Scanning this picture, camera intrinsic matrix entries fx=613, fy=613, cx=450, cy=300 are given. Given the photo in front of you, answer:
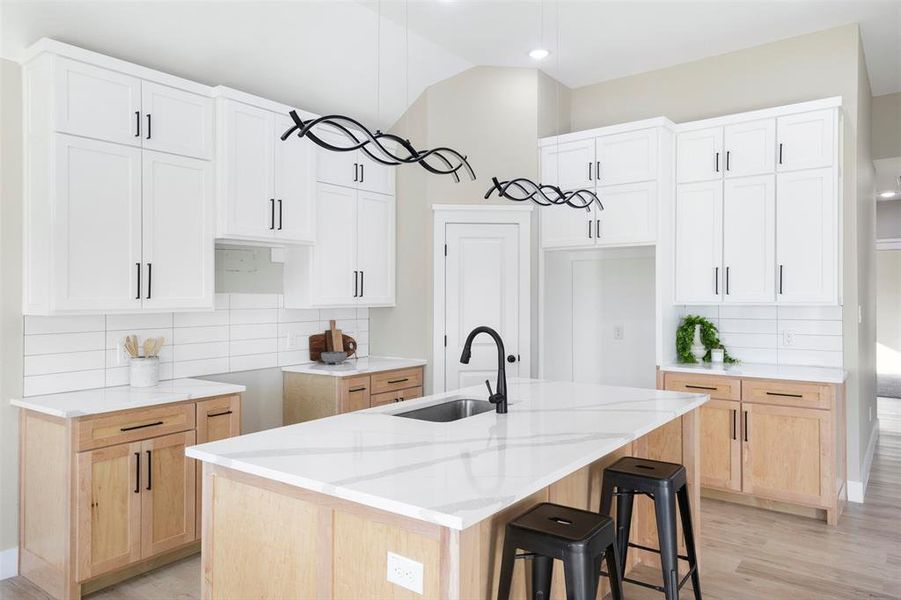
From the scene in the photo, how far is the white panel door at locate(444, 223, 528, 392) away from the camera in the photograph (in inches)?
195

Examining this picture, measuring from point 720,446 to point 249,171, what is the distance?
364cm

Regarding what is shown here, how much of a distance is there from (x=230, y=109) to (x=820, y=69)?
4089 millimetres

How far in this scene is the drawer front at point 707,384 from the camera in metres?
4.16

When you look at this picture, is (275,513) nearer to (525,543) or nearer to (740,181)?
(525,543)

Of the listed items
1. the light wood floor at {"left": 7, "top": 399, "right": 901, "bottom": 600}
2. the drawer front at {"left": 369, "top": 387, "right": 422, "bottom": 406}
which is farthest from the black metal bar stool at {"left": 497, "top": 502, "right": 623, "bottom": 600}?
the drawer front at {"left": 369, "top": 387, "right": 422, "bottom": 406}

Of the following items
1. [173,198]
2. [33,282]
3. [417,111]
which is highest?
[417,111]

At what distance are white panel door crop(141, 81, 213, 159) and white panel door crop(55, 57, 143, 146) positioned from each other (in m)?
0.06

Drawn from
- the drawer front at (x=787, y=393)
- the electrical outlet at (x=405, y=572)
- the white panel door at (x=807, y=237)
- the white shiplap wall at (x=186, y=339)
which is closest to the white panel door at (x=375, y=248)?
the white shiplap wall at (x=186, y=339)

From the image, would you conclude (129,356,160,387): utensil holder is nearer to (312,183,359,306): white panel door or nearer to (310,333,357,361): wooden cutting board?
(312,183,359,306): white panel door

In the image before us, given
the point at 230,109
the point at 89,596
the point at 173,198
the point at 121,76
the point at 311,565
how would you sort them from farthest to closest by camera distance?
1. the point at 230,109
2. the point at 173,198
3. the point at 121,76
4. the point at 89,596
5. the point at 311,565

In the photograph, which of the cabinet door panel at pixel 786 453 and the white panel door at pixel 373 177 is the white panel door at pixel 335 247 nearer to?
the white panel door at pixel 373 177

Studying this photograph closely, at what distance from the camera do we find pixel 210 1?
3559 millimetres

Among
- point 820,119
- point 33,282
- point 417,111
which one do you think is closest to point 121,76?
point 33,282

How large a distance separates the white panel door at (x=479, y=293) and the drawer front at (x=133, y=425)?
2.20 metres
